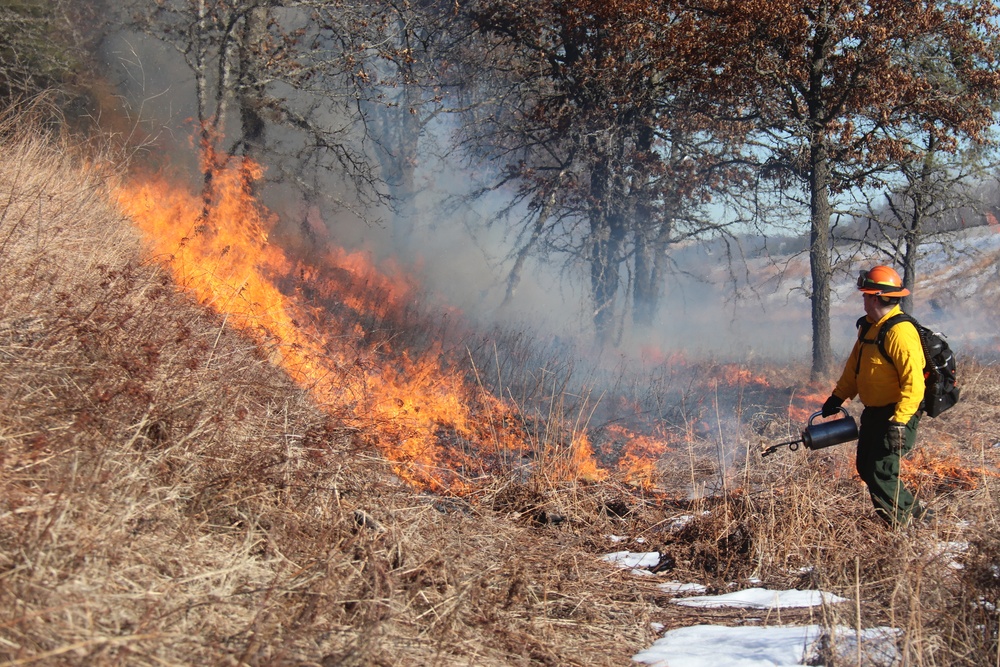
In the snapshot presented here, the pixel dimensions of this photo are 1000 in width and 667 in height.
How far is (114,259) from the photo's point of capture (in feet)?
21.7

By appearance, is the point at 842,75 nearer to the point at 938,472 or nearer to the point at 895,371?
the point at 938,472

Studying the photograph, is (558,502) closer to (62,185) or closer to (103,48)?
(62,185)

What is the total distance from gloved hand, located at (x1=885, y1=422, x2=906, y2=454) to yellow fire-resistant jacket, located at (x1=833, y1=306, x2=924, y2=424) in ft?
0.15

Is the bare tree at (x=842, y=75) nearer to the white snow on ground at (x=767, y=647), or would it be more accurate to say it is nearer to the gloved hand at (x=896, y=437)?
the gloved hand at (x=896, y=437)

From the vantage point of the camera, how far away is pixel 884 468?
5.07m

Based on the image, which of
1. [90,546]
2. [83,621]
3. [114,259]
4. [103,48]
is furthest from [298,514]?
[103,48]

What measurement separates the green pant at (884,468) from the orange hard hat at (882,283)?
0.77m

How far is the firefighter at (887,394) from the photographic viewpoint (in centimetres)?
497

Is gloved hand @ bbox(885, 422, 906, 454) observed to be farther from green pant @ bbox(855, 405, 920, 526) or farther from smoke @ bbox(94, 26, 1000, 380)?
smoke @ bbox(94, 26, 1000, 380)

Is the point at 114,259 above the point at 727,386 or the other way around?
above

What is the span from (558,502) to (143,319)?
321 centimetres

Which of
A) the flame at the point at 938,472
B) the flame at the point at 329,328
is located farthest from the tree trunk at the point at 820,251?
the flame at the point at 329,328

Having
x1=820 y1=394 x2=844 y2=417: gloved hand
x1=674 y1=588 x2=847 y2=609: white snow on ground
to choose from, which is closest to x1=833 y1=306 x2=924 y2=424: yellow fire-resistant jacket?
x1=820 y1=394 x2=844 y2=417: gloved hand

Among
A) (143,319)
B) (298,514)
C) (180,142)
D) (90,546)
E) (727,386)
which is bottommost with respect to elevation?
(727,386)
